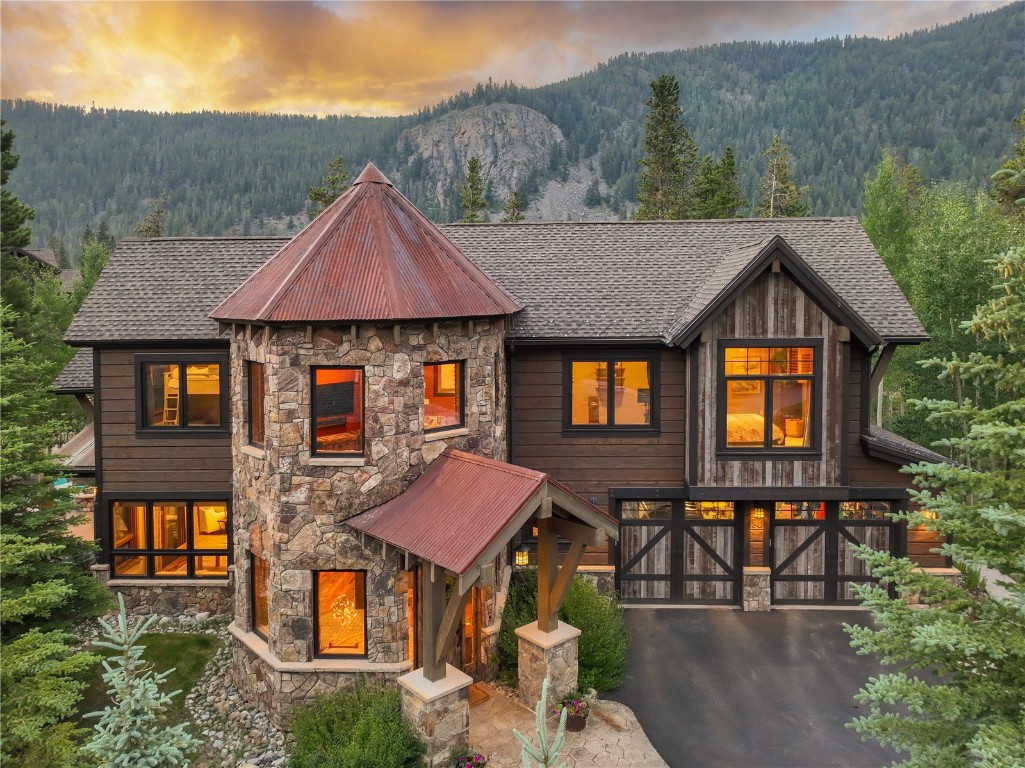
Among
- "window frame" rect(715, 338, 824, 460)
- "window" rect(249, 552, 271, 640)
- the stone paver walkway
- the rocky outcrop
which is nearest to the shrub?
the stone paver walkway

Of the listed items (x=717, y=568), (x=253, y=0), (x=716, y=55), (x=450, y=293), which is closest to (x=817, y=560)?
(x=717, y=568)

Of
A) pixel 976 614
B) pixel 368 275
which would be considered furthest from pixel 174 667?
pixel 976 614

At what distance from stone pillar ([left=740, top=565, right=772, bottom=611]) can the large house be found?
0.21 ft

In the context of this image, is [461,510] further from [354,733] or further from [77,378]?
[77,378]

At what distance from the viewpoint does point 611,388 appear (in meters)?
13.7

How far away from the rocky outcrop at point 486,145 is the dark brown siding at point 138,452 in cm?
10967

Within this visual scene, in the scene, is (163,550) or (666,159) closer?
(163,550)

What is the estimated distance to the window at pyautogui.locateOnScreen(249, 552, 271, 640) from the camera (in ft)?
34.3

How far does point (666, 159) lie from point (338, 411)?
3383 cm

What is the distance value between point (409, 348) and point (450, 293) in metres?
1.26

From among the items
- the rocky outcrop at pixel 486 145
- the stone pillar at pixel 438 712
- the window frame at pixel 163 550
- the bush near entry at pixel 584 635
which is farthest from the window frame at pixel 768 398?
the rocky outcrop at pixel 486 145

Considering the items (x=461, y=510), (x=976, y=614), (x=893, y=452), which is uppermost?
(x=893, y=452)

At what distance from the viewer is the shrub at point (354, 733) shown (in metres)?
8.16

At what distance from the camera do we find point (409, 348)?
9875mm
